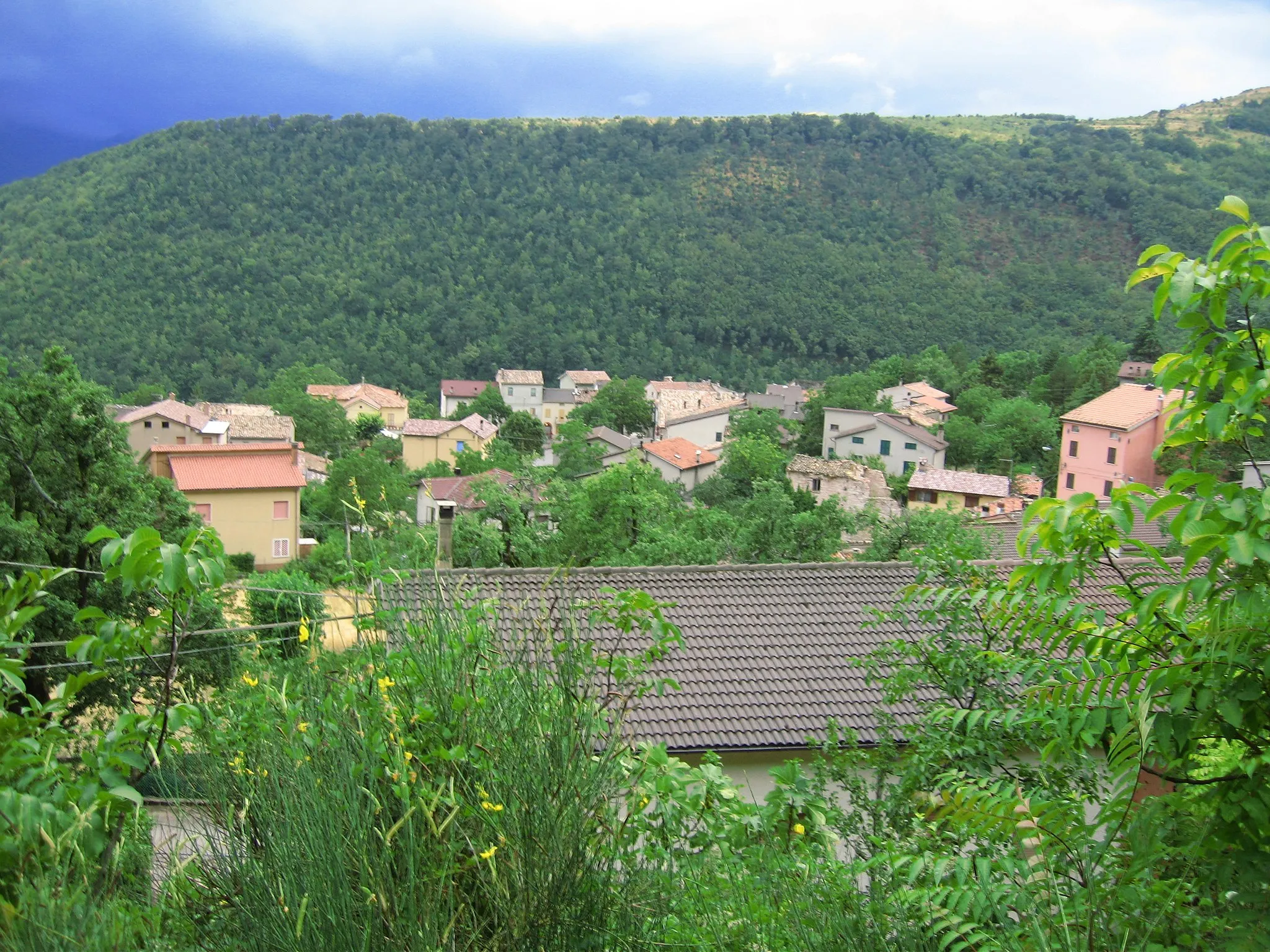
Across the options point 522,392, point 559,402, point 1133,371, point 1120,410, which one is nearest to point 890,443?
point 1120,410

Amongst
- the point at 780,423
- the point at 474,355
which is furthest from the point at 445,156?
the point at 780,423

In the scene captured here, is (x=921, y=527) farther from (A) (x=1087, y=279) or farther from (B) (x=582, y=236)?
(B) (x=582, y=236)

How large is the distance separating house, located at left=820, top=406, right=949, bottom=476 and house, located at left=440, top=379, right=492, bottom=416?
30.4 meters

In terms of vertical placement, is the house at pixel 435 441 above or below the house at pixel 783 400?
below

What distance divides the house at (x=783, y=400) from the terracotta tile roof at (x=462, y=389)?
1874cm

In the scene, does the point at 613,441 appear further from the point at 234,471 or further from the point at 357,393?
the point at 234,471

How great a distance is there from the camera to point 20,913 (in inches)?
48.1

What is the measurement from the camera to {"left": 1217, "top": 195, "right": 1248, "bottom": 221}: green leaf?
144 centimetres

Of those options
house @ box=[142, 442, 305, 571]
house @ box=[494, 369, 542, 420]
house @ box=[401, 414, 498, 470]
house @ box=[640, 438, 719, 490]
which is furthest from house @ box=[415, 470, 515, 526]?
house @ box=[494, 369, 542, 420]

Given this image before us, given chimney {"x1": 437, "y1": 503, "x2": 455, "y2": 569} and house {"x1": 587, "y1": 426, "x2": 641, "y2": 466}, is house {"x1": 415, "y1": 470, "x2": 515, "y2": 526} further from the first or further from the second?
house {"x1": 587, "y1": 426, "x2": 641, "y2": 466}

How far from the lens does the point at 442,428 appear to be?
46844 mm

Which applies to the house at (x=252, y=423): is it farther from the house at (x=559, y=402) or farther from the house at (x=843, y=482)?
the house at (x=559, y=402)

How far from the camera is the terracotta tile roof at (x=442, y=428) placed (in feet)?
152

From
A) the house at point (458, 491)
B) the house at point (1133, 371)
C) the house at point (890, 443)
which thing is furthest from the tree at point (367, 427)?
the house at point (1133, 371)
